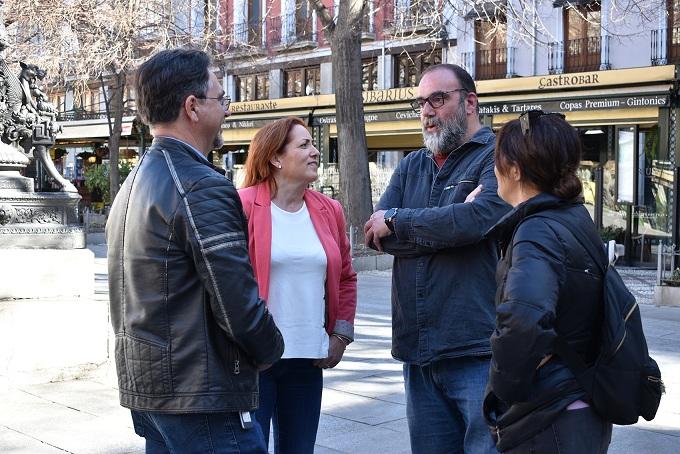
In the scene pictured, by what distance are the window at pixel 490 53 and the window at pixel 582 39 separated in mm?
1748

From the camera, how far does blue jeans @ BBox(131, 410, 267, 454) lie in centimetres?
266

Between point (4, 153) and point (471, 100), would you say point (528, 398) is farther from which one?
point (4, 153)

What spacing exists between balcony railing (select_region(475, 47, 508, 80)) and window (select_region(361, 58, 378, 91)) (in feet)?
13.7

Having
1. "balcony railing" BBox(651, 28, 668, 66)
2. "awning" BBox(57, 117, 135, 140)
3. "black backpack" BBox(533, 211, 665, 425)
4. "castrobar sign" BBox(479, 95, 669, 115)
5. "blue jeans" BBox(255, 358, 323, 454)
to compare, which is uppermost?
"balcony railing" BBox(651, 28, 668, 66)

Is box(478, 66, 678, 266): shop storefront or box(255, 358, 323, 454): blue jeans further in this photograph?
box(478, 66, 678, 266): shop storefront

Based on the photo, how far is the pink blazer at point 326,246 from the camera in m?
3.69

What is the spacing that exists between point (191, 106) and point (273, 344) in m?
0.78

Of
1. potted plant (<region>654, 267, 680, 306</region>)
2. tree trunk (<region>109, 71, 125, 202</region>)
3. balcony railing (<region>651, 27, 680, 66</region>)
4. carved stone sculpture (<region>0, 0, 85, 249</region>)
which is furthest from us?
tree trunk (<region>109, 71, 125, 202</region>)

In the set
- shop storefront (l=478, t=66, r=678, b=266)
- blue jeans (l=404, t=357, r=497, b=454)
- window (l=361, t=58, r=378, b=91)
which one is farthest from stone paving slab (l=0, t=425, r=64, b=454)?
window (l=361, t=58, r=378, b=91)

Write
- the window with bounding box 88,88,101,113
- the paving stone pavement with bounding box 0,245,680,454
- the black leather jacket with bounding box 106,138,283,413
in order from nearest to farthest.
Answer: the black leather jacket with bounding box 106,138,283,413 → the paving stone pavement with bounding box 0,245,680,454 → the window with bounding box 88,88,101,113

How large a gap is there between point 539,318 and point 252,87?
31.8 m

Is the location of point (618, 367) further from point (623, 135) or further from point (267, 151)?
point (623, 135)

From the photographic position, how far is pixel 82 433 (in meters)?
5.54

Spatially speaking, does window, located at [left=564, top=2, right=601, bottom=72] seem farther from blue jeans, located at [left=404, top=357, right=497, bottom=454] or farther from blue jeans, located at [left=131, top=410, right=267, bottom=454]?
blue jeans, located at [left=131, top=410, right=267, bottom=454]
